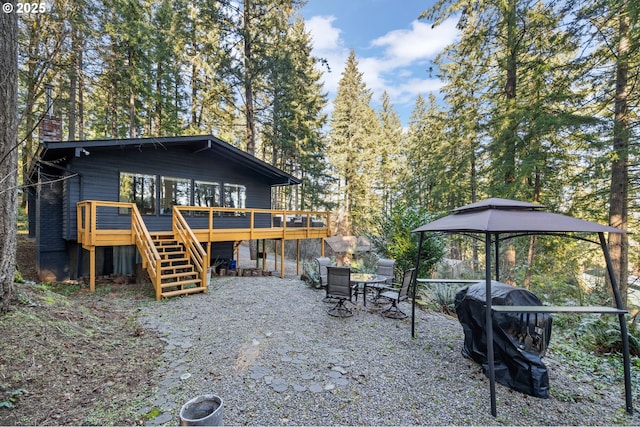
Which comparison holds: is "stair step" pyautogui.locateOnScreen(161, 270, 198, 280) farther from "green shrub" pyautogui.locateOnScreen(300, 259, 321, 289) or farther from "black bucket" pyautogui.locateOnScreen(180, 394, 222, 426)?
"black bucket" pyautogui.locateOnScreen(180, 394, 222, 426)

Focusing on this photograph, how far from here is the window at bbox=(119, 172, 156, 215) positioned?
29.2 ft

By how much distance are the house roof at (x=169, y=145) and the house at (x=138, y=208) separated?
28 millimetres

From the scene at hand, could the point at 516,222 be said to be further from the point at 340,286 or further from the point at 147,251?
the point at 147,251

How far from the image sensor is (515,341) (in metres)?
3.48

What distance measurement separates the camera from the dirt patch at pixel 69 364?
2676 millimetres

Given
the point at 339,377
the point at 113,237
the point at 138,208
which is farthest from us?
the point at 138,208

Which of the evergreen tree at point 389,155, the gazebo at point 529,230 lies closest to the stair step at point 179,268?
the gazebo at point 529,230

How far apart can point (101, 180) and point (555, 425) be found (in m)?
10.9

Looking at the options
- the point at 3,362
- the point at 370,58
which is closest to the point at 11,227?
the point at 3,362

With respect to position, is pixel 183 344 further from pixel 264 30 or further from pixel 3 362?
pixel 264 30

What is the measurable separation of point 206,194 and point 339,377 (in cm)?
902

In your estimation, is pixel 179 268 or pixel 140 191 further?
pixel 140 191

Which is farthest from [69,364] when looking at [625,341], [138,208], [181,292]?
[138,208]

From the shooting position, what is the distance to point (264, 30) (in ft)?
40.2
